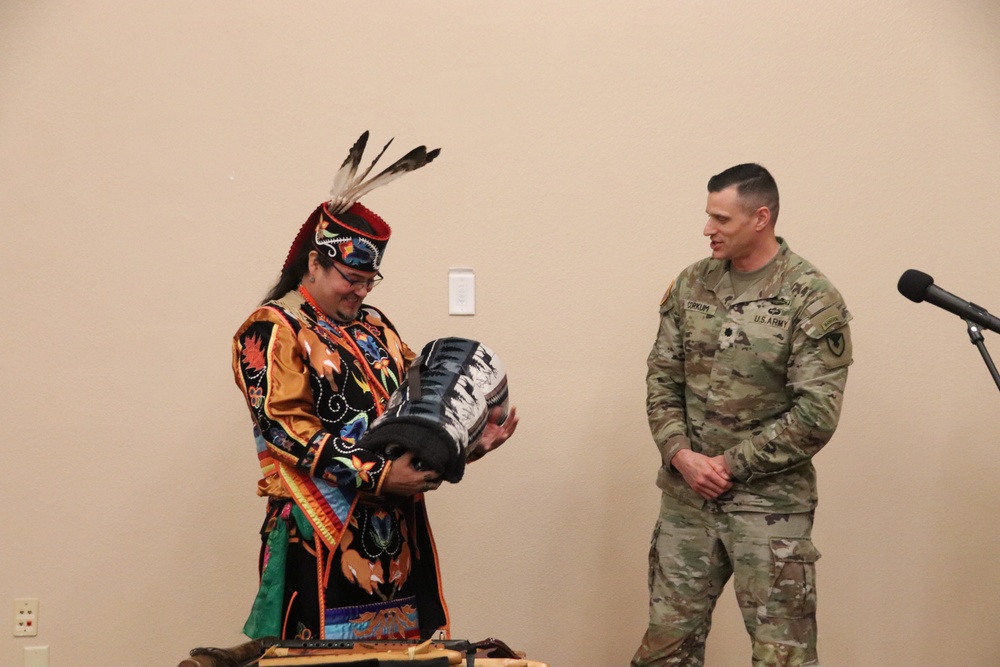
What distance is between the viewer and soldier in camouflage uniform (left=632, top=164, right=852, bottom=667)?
2.77m

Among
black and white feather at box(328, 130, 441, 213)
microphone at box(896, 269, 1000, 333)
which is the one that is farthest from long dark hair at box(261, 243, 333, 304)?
microphone at box(896, 269, 1000, 333)

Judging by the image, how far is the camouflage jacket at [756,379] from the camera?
109 inches

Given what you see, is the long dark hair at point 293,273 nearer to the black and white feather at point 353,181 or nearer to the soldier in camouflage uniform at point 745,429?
the black and white feather at point 353,181

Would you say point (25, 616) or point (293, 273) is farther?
point (25, 616)

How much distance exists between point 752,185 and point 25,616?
2.64 meters

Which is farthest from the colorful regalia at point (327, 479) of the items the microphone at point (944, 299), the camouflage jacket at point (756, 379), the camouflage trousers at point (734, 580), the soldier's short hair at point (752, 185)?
the microphone at point (944, 299)

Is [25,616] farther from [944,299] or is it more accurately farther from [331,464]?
[944,299]

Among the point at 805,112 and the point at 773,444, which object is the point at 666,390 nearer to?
the point at 773,444

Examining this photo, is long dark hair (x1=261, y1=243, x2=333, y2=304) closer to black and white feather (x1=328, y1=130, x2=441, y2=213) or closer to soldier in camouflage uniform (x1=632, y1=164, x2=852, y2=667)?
black and white feather (x1=328, y1=130, x2=441, y2=213)

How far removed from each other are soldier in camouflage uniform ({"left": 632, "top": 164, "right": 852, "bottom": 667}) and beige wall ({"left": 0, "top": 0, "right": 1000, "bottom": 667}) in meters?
0.63

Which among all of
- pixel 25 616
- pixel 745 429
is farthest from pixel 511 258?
pixel 25 616

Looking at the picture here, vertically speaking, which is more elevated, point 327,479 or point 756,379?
point 756,379

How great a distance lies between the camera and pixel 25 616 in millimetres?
3455

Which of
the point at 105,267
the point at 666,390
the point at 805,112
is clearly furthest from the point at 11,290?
the point at 805,112
